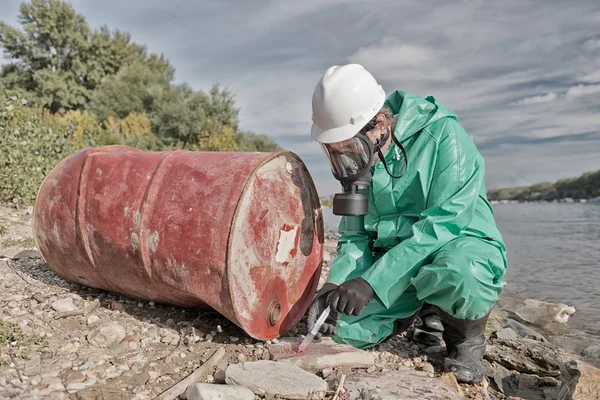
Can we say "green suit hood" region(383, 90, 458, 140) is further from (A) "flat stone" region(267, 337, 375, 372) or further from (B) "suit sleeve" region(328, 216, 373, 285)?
(A) "flat stone" region(267, 337, 375, 372)

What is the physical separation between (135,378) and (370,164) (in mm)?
1550

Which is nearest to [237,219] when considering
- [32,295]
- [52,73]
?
[32,295]

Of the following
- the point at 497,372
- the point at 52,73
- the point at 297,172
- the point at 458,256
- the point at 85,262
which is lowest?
the point at 497,372

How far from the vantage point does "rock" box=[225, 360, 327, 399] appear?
1.97 m

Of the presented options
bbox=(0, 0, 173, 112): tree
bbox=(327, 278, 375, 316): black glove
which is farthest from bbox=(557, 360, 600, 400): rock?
bbox=(0, 0, 173, 112): tree

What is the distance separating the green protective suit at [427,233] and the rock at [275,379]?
21.7 inches

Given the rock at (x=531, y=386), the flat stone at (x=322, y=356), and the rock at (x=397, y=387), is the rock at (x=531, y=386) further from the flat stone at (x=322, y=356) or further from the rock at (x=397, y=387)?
the flat stone at (x=322, y=356)

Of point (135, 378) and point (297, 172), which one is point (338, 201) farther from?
point (135, 378)

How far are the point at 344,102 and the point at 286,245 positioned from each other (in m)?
0.81

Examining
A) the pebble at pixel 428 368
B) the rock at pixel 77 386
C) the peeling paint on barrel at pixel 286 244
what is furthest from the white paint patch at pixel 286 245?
the rock at pixel 77 386

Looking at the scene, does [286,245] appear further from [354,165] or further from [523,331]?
[523,331]

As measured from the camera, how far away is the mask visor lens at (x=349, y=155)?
2.41 meters

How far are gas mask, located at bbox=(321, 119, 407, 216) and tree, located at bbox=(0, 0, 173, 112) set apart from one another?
81.0 ft

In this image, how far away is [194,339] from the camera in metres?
2.47
